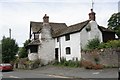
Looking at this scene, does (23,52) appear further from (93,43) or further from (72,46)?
(93,43)

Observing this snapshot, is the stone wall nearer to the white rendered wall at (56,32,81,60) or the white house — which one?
the white rendered wall at (56,32,81,60)

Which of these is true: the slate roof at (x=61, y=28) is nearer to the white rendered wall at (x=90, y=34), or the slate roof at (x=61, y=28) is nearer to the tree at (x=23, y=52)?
the white rendered wall at (x=90, y=34)

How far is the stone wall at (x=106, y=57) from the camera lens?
123ft

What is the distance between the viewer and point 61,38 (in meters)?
51.2

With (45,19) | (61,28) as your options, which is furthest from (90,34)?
(61,28)

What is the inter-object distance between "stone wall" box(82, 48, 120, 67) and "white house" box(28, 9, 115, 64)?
486 cm

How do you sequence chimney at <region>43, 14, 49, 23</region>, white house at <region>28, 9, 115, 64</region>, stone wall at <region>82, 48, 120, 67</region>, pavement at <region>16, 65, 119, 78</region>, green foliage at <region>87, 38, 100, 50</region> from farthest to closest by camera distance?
chimney at <region>43, 14, 49, 23</region>, white house at <region>28, 9, 115, 64</region>, green foliage at <region>87, 38, 100, 50</region>, stone wall at <region>82, 48, 120, 67</region>, pavement at <region>16, 65, 119, 78</region>

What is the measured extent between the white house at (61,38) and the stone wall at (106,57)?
4856mm

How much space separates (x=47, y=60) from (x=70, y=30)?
7.19m

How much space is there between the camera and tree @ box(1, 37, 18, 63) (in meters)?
63.0

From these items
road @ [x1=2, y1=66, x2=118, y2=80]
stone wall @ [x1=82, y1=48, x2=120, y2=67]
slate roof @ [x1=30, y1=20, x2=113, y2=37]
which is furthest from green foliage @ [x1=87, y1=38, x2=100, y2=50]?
road @ [x1=2, y1=66, x2=118, y2=80]

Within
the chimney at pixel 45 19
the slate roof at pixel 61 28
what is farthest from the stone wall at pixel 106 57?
the chimney at pixel 45 19

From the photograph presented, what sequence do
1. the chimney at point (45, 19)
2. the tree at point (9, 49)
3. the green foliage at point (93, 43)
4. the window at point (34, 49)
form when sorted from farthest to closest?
1. the tree at point (9, 49)
2. the chimney at point (45, 19)
3. the window at point (34, 49)
4. the green foliage at point (93, 43)

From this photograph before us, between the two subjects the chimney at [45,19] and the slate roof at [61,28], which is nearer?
the slate roof at [61,28]
